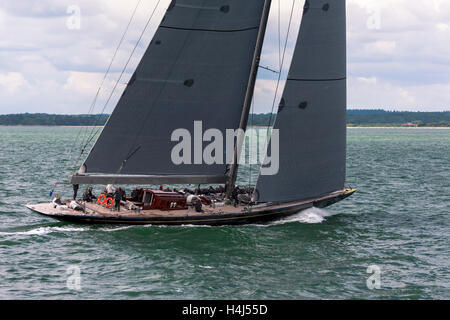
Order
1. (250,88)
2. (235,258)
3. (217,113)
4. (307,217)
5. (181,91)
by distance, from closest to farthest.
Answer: (235,258) → (181,91) → (250,88) → (217,113) → (307,217)

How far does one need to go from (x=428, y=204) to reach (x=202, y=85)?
21167 millimetres

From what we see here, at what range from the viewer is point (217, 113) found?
1267 inches

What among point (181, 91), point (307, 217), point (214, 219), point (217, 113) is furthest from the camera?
point (307, 217)

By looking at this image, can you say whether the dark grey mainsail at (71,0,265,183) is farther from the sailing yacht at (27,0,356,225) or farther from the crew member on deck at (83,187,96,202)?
the crew member on deck at (83,187,96,202)

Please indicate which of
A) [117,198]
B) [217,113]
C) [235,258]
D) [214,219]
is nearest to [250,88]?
[217,113]

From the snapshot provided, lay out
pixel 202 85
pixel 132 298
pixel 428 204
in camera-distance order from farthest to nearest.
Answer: pixel 428 204 < pixel 202 85 < pixel 132 298

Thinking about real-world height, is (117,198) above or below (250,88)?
below

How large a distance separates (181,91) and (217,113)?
2.36m

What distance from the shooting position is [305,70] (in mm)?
31984

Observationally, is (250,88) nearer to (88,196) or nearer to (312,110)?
(312,110)

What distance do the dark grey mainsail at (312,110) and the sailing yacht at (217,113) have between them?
0.18 feet

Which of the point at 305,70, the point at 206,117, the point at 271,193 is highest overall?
the point at 305,70
